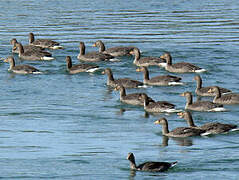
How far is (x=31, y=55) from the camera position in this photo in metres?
38.6

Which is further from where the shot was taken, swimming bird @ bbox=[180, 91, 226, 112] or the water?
swimming bird @ bbox=[180, 91, 226, 112]

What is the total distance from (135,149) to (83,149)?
151cm

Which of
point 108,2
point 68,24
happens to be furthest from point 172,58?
point 108,2

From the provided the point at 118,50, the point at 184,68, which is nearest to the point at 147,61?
the point at 184,68

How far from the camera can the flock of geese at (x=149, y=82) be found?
24047mm

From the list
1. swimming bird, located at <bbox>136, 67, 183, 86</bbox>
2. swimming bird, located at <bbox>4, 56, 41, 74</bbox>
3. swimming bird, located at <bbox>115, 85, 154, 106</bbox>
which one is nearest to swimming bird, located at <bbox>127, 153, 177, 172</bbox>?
swimming bird, located at <bbox>115, 85, 154, 106</bbox>

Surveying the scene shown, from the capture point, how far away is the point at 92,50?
41.4m

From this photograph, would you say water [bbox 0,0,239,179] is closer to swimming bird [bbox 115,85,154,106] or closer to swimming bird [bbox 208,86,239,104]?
swimming bird [bbox 115,85,154,106]

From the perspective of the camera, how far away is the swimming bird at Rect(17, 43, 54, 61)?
124 feet

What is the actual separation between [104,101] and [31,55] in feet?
34.1

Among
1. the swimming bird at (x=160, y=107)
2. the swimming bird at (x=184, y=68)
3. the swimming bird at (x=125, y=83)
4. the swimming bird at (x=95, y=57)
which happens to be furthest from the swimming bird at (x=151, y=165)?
the swimming bird at (x=95, y=57)

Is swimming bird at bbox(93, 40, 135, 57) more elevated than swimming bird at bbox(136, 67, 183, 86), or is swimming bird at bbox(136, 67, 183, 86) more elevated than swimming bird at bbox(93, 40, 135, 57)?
swimming bird at bbox(93, 40, 135, 57)

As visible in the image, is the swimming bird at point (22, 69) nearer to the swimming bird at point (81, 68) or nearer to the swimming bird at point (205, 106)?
the swimming bird at point (81, 68)

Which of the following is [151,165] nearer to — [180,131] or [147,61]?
[180,131]
